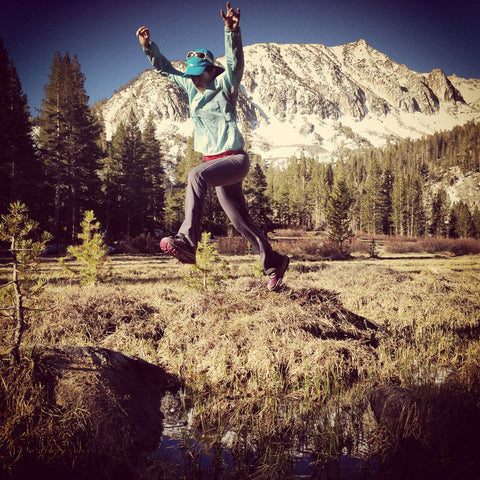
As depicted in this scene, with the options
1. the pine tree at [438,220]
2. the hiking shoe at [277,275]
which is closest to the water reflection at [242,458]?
the hiking shoe at [277,275]

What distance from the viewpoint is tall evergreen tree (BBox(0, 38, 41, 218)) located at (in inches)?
738

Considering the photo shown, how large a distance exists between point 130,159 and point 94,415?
1381 inches

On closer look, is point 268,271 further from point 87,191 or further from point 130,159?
point 130,159

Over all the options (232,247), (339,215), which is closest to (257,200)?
(232,247)

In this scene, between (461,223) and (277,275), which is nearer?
(277,275)

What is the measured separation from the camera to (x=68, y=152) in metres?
27.0

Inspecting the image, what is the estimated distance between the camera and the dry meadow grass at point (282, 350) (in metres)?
2.61

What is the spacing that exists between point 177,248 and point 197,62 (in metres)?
1.67

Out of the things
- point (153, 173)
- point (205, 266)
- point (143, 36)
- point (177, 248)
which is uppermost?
point (153, 173)

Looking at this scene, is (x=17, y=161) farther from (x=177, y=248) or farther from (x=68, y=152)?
(x=177, y=248)

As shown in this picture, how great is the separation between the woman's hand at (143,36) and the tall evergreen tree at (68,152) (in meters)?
27.2

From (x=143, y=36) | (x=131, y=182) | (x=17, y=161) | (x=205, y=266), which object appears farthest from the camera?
(x=131, y=182)

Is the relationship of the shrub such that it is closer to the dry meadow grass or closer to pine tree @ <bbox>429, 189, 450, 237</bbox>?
the dry meadow grass

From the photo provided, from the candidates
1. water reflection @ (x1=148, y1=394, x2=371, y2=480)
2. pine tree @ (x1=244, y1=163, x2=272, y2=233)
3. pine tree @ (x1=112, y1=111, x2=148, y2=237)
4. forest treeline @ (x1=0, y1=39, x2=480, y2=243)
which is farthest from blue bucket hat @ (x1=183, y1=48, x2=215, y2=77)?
pine tree @ (x1=112, y1=111, x2=148, y2=237)
